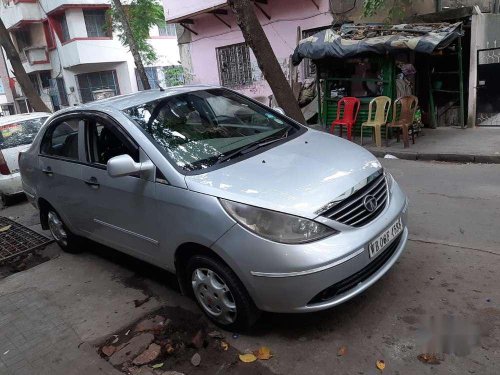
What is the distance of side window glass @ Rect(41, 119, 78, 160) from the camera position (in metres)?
4.01

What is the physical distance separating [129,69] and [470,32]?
2088 centimetres

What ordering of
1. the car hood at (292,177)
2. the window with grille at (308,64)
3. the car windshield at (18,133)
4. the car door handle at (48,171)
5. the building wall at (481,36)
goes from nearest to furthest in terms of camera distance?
1. the car hood at (292,177)
2. the car door handle at (48,171)
3. the car windshield at (18,133)
4. the building wall at (481,36)
5. the window with grille at (308,64)

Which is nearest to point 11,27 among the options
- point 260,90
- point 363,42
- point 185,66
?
point 185,66

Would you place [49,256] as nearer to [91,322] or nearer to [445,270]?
[91,322]

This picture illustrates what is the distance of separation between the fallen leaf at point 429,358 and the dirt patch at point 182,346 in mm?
902

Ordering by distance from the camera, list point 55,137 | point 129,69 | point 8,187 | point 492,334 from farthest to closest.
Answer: point 129,69
point 8,187
point 55,137
point 492,334

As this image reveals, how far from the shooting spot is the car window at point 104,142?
3.37 meters

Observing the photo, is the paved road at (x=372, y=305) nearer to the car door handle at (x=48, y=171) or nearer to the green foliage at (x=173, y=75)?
the car door handle at (x=48, y=171)

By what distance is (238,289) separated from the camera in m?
2.68

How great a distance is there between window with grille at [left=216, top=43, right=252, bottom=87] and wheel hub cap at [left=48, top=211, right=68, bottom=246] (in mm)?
9633

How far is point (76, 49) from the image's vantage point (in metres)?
23.0

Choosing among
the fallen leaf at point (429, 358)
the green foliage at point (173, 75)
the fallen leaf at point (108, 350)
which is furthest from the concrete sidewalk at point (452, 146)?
the green foliage at point (173, 75)

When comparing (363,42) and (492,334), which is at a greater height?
(363,42)

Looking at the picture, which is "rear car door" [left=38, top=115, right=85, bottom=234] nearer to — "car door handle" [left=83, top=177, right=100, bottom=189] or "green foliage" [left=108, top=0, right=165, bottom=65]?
"car door handle" [left=83, top=177, right=100, bottom=189]
